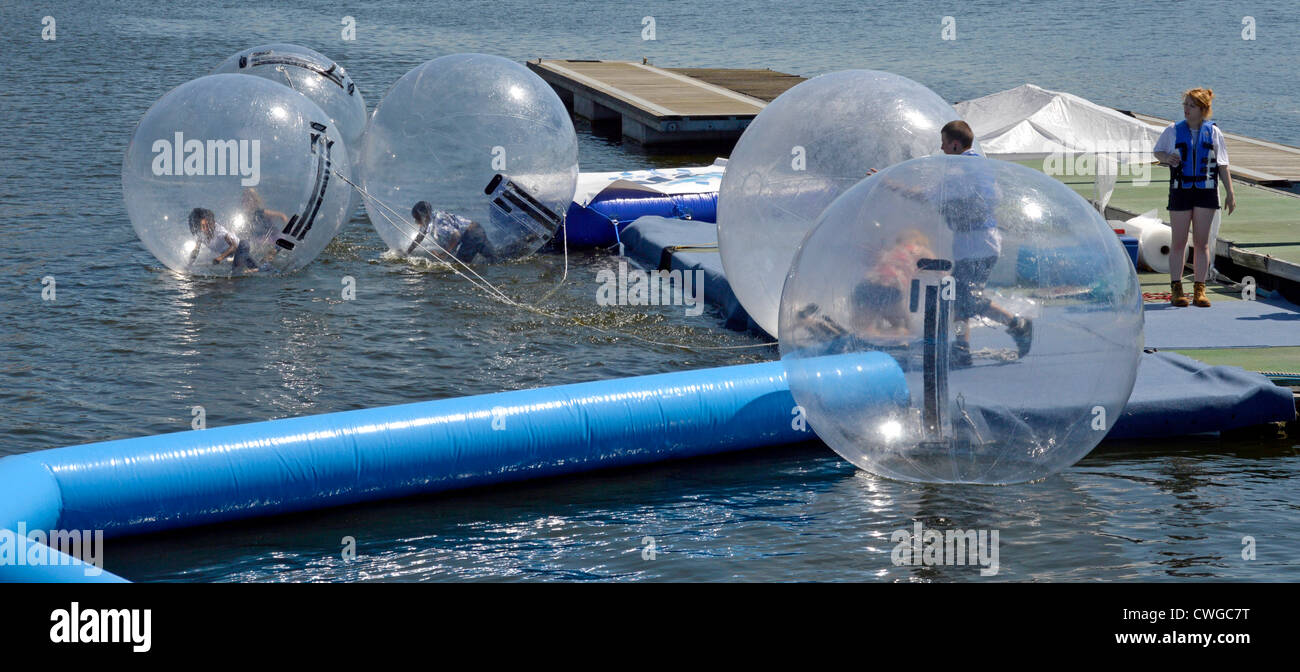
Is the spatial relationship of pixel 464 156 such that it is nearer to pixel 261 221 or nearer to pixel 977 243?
pixel 261 221

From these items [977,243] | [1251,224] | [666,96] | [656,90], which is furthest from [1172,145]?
[656,90]

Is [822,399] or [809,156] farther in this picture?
[809,156]

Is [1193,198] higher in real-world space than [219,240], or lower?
higher

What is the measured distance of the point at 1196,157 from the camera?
1155 cm

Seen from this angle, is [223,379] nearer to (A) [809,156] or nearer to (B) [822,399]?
(A) [809,156]

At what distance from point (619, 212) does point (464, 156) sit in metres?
3.18

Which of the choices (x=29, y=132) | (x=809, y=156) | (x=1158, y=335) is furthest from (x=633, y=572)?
(x=29, y=132)

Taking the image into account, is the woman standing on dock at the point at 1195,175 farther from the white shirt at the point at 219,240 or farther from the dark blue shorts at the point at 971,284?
the white shirt at the point at 219,240

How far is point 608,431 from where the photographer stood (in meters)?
8.68

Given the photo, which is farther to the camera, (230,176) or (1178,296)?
(230,176)

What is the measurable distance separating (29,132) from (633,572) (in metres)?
18.4

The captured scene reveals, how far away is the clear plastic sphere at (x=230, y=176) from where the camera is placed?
484 inches

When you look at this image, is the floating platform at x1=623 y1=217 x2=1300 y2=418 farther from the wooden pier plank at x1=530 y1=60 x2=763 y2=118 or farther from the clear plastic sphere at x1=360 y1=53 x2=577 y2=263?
the wooden pier plank at x1=530 y1=60 x2=763 y2=118

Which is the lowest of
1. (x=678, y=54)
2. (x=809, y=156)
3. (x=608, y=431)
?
(x=608, y=431)
